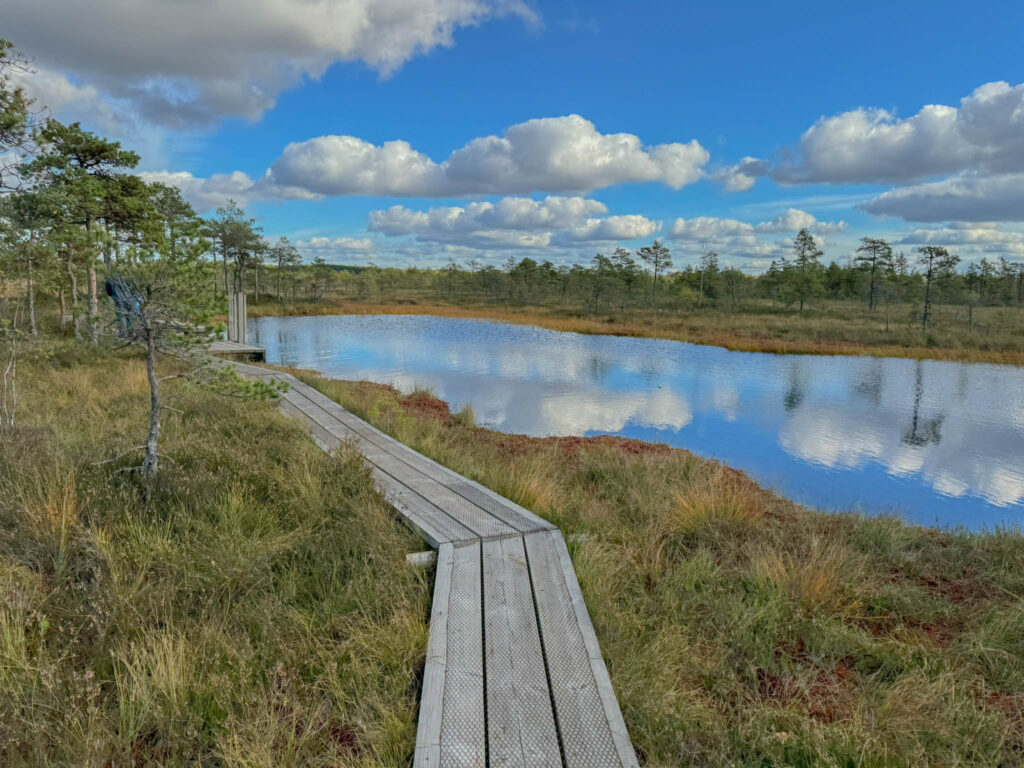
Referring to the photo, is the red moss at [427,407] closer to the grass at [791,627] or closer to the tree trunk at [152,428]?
the grass at [791,627]

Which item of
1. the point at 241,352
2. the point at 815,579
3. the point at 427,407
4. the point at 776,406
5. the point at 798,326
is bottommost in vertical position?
the point at 776,406

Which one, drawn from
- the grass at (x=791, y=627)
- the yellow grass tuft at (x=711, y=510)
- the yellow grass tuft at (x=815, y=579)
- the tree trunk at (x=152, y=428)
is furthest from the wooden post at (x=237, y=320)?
the yellow grass tuft at (x=815, y=579)

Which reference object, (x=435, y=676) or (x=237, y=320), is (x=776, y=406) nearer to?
(x=435, y=676)

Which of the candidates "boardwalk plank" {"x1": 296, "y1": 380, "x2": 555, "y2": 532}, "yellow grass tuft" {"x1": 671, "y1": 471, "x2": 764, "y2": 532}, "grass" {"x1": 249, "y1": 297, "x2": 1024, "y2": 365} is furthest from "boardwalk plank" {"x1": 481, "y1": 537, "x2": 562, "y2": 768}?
"grass" {"x1": 249, "y1": 297, "x2": 1024, "y2": 365}

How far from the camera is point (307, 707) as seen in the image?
214 centimetres

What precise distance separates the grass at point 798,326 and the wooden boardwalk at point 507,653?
2202 cm

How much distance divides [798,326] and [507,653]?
31.0 m

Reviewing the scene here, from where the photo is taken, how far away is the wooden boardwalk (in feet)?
6.31

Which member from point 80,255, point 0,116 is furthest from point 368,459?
point 80,255

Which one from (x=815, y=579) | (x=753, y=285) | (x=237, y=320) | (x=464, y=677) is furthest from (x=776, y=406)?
(x=753, y=285)

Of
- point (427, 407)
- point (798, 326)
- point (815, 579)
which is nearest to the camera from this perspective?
point (815, 579)

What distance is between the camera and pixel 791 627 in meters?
3.12

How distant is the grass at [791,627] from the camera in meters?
2.19

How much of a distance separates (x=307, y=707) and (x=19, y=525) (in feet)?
8.10
